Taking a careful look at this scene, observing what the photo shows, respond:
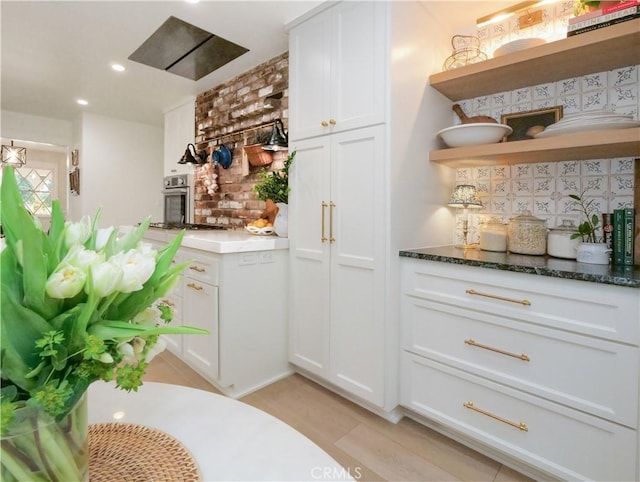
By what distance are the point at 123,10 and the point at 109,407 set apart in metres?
2.51

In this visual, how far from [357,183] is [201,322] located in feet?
4.34

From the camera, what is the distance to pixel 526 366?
146 centimetres

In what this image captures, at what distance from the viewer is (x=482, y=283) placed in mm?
1578

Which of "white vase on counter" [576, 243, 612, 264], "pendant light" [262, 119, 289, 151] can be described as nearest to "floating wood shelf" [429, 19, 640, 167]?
"white vase on counter" [576, 243, 612, 264]

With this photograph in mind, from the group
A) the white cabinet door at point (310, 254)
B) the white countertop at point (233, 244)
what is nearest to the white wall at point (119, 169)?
the white countertop at point (233, 244)

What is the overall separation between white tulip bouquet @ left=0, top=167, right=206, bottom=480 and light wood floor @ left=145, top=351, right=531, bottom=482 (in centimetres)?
144

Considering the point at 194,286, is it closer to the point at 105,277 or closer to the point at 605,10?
the point at 105,277

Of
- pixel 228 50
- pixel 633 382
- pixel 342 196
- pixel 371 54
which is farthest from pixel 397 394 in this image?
pixel 228 50

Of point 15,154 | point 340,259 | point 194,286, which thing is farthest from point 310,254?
point 15,154

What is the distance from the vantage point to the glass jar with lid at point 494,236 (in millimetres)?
1915

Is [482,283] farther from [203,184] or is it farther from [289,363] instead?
[203,184]

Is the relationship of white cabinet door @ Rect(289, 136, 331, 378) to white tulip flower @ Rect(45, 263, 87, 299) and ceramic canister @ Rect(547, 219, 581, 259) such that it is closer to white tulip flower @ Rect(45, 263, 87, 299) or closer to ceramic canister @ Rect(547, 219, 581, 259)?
ceramic canister @ Rect(547, 219, 581, 259)

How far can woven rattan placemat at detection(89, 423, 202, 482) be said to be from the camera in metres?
0.53

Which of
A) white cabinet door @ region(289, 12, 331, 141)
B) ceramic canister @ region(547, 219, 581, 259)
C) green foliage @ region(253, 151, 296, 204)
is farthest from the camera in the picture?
green foliage @ region(253, 151, 296, 204)
